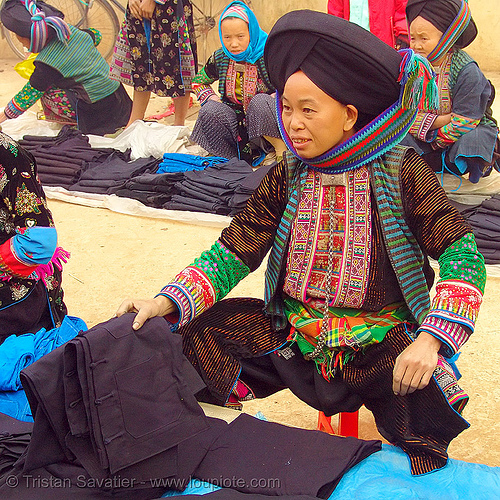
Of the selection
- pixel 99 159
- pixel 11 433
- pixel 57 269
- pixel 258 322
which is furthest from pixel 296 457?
pixel 99 159

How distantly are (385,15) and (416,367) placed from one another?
4.06 metres

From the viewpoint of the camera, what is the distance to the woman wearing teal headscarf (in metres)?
4.97

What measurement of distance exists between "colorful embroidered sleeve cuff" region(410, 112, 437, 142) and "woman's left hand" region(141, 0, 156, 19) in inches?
103

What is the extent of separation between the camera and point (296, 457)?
1.75m

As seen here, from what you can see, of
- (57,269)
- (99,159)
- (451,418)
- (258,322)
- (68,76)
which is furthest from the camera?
(68,76)

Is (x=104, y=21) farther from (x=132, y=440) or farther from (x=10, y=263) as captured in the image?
(x=132, y=440)

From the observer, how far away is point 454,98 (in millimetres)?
4207

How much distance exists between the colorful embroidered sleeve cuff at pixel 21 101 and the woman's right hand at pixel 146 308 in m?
4.23

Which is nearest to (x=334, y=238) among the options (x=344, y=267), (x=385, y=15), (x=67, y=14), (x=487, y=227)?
(x=344, y=267)

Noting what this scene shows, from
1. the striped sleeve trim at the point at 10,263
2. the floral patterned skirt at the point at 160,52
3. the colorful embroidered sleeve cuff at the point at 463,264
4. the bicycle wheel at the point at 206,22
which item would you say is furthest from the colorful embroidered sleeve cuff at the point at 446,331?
the bicycle wheel at the point at 206,22

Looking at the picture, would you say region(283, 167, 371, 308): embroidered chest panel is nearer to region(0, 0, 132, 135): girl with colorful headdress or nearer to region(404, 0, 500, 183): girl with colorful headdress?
region(404, 0, 500, 183): girl with colorful headdress

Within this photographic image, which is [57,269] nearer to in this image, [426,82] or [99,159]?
[426,82]

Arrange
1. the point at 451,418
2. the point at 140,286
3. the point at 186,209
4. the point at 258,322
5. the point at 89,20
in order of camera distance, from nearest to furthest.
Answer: the point at 451,418
the point at 258,322
the point at 140,286
the point at 186,209
the point at 89,20

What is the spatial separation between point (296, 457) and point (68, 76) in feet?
16.2
